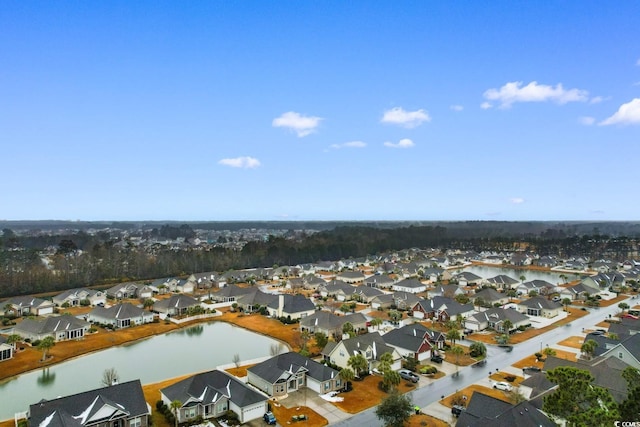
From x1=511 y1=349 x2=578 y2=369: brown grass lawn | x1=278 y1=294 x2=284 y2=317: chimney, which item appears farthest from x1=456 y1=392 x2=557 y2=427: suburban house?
x1=278 y1=294 x2=284 y2=317: chimney

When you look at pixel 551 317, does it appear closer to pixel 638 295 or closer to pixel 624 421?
pixel 638 295

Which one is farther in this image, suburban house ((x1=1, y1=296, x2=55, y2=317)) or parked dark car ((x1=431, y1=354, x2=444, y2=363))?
suburban house ((x1=1, y1=296, x2=55, y2=317))

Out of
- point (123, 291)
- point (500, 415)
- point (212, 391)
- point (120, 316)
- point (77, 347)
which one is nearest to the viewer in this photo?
point (500, 415)

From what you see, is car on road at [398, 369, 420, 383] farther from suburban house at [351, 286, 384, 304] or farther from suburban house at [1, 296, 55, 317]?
suburban house at [1, 296, 55, 317]

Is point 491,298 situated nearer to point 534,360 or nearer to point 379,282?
point 379,282

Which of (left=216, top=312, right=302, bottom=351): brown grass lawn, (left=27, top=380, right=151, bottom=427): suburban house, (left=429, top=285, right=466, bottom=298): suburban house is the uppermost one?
(left=27, top=380, right=151, bottom=427): suburban house

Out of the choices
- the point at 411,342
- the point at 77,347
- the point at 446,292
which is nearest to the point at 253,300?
the point at 77,347

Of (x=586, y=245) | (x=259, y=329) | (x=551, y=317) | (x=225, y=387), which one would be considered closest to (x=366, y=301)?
(x=259, y=329)

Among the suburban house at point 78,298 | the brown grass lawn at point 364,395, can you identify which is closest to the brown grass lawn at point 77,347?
the suburban house at point 78,298
